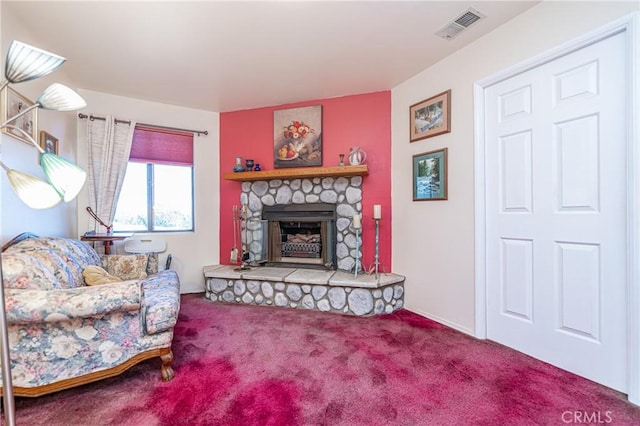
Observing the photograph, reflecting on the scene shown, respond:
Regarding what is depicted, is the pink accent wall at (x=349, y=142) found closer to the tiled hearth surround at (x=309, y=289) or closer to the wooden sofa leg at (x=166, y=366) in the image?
the tiled hearth surround at (x=309, y=289)

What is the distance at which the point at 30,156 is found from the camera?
216 centimetres

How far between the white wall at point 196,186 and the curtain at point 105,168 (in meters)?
0.26

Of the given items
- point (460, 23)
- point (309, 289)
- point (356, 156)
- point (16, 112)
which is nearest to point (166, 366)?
point (309, 289)

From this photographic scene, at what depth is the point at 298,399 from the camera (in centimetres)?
149

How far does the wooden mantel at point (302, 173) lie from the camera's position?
299 cm

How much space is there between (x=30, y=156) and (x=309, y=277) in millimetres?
2631

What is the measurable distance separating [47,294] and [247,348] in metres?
1.25

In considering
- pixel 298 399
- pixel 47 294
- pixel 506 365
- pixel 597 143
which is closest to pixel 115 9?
pixel 47 294

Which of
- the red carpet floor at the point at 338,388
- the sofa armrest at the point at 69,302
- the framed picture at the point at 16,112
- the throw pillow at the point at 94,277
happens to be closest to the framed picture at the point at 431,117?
the red carpet floor at the point at 338,388

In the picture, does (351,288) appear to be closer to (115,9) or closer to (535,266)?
(535,266)

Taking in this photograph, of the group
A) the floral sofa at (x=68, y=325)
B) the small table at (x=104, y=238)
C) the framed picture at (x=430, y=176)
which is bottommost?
the floral sofa at (x=68, y=325)

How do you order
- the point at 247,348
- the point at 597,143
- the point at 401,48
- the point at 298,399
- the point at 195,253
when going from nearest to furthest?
the point at 298,399
the point at 597,143
the point at 247,348
the point at 401,48
the point at 195,253

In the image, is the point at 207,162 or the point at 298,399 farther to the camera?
the point at 207,162

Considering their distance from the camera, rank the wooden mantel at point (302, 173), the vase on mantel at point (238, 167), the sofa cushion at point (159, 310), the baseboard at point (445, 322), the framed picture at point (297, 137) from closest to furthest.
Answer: the sofa cushion at point (159, 310)
the baseboard at point (445, 322)
the wooden mantel at point (302, 173)
the framed picture at point (297, 137)
the vase on mantel at point (238, 167)
